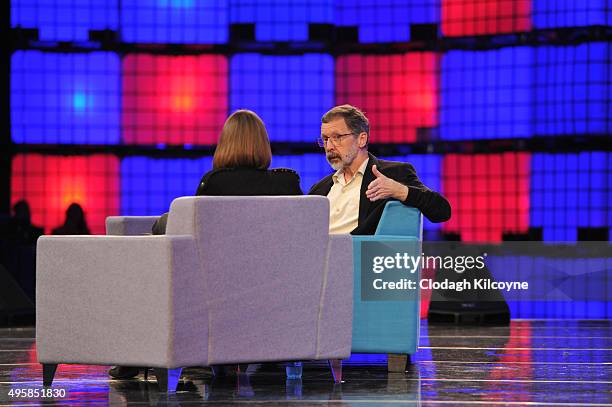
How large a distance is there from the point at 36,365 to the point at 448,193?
13.8 feet

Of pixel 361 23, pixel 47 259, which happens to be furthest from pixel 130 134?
pixel 47 259

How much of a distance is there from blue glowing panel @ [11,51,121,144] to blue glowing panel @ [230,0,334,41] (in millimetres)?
1143

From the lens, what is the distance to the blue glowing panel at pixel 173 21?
8680mm

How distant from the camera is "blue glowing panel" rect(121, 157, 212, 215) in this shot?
8.72m

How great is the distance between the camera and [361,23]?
861 centimetres

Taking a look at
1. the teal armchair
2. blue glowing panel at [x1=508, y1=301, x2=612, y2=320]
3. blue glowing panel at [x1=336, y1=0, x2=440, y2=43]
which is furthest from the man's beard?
blue glowing panel at [x1=336, y1=0, x2=440, y2=43]

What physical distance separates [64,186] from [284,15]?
86.5 inches

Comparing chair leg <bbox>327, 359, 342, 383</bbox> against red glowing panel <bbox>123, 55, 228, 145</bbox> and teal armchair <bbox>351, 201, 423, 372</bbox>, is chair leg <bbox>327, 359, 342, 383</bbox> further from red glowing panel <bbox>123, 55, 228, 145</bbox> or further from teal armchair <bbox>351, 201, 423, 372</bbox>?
red glowing panel <bbox>123, 55, 228, 145</bbox>

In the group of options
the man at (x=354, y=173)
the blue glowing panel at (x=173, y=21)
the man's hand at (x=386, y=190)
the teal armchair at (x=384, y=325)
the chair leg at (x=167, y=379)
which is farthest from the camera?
the blue glowing panel at (x=173, y=21)

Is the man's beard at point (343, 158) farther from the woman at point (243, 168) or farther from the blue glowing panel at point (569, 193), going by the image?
the blue glowing panel at point (569, 193)

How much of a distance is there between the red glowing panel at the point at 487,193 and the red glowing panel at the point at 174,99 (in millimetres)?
1887

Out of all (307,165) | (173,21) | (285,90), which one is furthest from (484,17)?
(173,21)

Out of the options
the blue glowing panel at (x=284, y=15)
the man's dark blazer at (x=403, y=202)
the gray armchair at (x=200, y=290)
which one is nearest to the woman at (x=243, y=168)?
the gray armchair at (x=200, y=290)

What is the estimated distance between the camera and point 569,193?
26.3 ft
